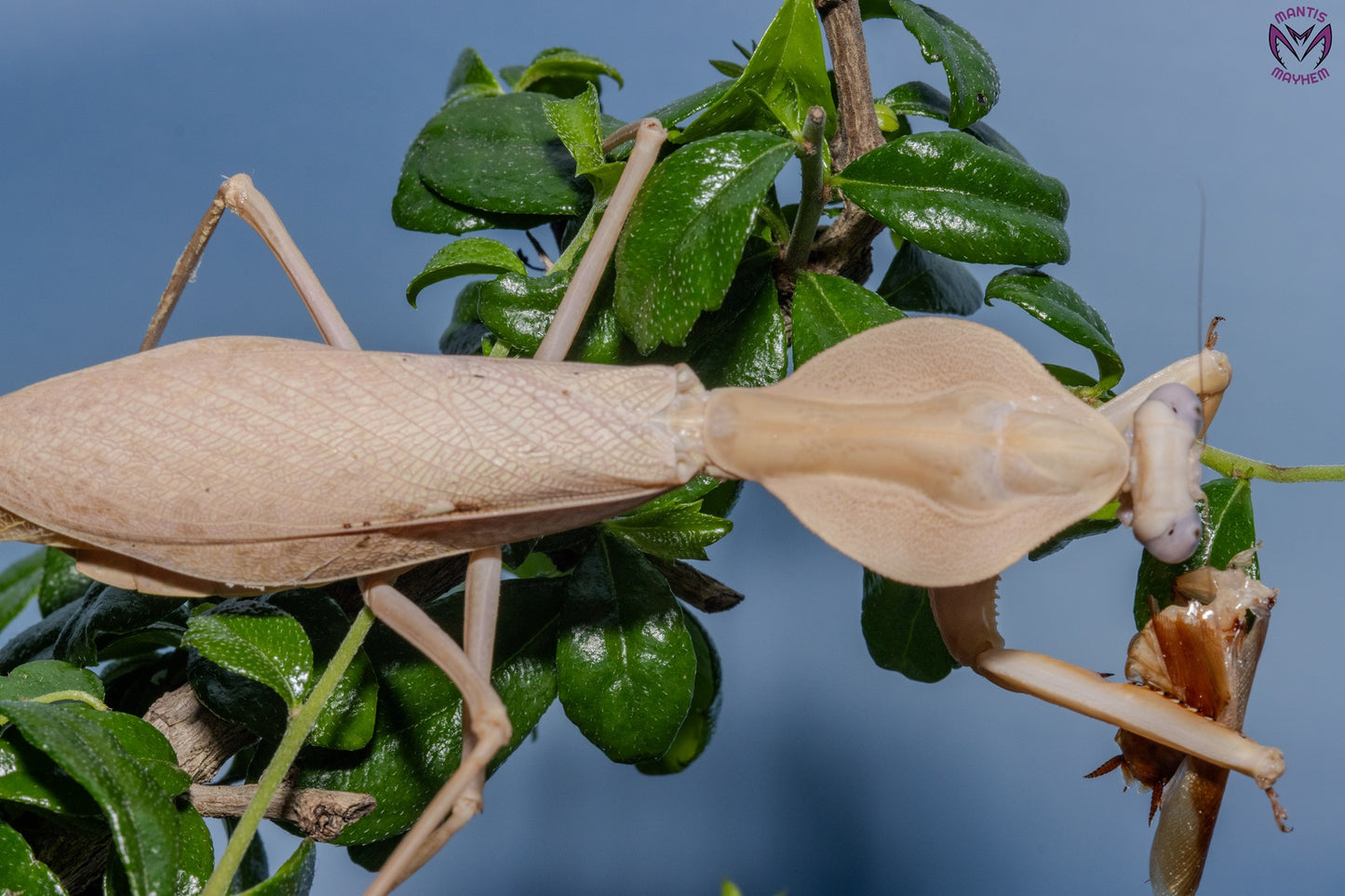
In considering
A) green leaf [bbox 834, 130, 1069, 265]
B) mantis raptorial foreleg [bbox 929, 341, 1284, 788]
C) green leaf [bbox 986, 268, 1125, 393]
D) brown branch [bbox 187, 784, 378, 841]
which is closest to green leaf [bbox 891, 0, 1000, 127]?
green leaf [bbox 834, 130, 1069, 265]

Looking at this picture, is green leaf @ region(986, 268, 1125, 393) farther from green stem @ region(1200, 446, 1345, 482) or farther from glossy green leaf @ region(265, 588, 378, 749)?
glossy green leaf @ region(265, 588, 378, 749)

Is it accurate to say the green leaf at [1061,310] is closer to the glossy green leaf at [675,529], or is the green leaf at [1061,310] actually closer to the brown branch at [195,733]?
the glossy green leaf at [675,529]

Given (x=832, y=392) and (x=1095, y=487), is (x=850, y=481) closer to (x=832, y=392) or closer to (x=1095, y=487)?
(x=832, y=392)

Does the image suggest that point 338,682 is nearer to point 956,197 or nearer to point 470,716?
point 470,716

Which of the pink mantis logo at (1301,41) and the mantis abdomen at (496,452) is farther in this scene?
the pink mantis logo at (1301,41)

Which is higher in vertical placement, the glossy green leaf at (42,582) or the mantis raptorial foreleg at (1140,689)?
the mantis raptorial foreleg at (1140,689)

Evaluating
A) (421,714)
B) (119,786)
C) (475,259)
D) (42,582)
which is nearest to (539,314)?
(475,259)

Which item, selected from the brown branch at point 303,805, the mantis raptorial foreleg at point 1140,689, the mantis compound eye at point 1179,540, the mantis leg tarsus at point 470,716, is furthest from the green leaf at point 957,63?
the brown branch at point 303,805
